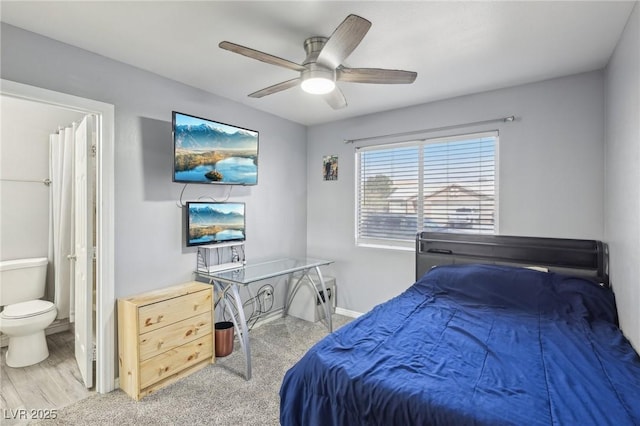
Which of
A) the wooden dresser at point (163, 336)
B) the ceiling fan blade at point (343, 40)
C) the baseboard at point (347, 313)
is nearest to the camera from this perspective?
the ceiling fan blade at point (343, 40)

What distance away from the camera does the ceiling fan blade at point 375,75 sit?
1.96 meters

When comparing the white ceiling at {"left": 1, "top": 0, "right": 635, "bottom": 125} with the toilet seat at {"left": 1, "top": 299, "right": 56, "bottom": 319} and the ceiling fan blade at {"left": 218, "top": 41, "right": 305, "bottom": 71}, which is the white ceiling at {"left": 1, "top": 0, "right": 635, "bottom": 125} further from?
the toilet seat at {"left": 1, "top": 299, "right": 56, "bottom": 319}

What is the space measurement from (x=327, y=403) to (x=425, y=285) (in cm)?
157

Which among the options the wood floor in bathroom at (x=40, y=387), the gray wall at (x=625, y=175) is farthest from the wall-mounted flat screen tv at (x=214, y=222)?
the gray wall at (x=625, y=175)

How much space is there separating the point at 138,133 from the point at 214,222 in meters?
1.00

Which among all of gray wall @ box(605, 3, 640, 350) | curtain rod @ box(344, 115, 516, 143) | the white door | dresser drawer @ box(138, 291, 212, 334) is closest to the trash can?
dresser drawer @ box(138, 291, 212, 334)

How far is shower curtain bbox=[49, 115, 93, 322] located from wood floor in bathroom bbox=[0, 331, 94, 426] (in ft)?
1.81

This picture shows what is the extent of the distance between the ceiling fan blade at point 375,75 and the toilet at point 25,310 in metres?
3.21

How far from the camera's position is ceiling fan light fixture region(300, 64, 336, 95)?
1.91 meters

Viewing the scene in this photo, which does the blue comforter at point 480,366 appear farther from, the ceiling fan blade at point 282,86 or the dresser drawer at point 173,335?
the ceiling fan blade at point 282,86

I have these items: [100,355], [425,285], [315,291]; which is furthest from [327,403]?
[315,291]

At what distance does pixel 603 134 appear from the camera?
97.7 inches

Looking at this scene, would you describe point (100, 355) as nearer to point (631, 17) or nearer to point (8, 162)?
point (8, 162)

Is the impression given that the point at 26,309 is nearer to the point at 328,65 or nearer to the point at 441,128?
the point at 328,65
